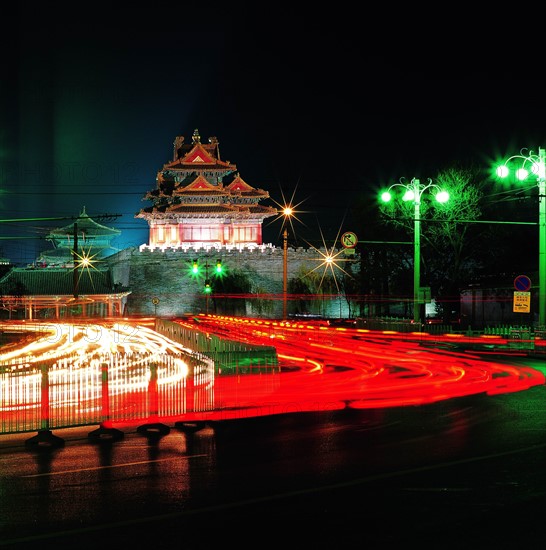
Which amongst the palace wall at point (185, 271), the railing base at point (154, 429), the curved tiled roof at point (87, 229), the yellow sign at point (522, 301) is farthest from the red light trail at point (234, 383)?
the curved tiled roof at point (87, 229)

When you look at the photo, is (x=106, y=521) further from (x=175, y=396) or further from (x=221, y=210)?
(x=221, y=210)

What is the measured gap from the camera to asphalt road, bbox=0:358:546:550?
6.56 m

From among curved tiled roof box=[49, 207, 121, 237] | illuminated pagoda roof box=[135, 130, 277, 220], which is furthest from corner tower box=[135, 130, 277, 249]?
curved tiled roof box=[49, 207, 121, 237]

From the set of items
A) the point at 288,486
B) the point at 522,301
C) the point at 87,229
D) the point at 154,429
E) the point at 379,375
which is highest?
the point at 87,229

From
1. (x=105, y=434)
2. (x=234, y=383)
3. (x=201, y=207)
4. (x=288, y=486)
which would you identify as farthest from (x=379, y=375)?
(x=201, y=207)

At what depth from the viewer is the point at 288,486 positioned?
8320 mm

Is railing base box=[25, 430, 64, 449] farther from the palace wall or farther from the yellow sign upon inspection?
the palace wall

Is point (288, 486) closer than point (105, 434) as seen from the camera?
Yes

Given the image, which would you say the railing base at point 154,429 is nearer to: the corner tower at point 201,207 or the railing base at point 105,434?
the railing base at point 105,434

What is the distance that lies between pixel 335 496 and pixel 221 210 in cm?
7297

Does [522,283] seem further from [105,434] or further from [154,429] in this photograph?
[105,434]

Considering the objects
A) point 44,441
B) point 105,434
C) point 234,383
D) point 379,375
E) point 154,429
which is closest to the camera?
point 44,441

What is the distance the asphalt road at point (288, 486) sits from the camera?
6559mm

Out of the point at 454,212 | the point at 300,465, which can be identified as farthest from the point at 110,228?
the point at 300,465
